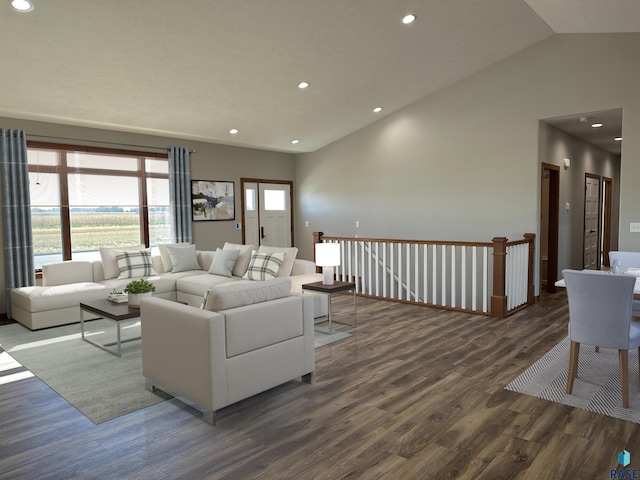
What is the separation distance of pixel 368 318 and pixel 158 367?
2.95 m

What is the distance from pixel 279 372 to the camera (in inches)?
128

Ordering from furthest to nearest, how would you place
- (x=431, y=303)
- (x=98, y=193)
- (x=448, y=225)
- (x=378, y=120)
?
(x=378, y=120)
(x=448, y=225)
(x=98, y=193)
(x=431, y=303)

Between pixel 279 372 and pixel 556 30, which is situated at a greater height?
pixel 556 30

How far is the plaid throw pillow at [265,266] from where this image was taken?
18.8ft

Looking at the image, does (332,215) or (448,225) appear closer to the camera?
(448,225)

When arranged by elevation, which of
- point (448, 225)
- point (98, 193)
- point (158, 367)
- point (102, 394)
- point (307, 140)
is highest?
point (307, 140)

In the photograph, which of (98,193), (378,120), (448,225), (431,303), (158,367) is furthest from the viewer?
(378,120)

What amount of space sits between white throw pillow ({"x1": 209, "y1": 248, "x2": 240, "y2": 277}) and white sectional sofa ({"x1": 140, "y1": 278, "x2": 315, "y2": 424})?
2916 mm

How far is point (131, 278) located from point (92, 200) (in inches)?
57.1

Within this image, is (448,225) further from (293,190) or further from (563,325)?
(293,190)

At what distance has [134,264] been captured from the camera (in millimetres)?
6344

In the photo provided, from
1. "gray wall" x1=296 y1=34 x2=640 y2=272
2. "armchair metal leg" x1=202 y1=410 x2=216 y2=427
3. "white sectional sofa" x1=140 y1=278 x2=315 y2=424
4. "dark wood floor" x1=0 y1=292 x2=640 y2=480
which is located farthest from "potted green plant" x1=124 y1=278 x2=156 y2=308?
"gray wall" x1=296 y1=34 x2=640 y2=272

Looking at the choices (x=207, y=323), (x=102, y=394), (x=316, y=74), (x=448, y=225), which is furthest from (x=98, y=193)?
(x=448, y=225)

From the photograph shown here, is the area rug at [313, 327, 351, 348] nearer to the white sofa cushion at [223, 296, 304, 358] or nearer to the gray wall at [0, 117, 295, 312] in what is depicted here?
the white sofa cushion at [223, 296, 304, 358]
